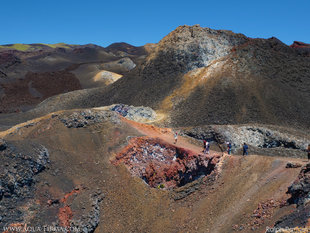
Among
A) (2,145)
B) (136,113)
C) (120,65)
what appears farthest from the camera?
(120,65)

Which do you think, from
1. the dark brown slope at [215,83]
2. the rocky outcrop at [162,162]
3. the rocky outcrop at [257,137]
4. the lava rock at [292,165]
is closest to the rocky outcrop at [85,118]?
the rocky outcrop at [162,162]

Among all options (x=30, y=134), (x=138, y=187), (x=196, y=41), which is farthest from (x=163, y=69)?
(x=138, y=187)

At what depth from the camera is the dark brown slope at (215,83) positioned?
3503cm

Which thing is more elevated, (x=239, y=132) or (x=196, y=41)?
(x=196, y=41)

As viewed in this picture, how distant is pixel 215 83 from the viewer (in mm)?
39594

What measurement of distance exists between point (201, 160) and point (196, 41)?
3061 centimetres

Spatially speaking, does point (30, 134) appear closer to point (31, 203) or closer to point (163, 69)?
point (31, 203)

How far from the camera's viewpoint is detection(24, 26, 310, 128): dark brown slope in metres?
35.0

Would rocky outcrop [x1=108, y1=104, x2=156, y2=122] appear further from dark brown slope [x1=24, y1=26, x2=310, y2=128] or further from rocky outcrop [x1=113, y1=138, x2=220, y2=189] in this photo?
rocky outcrop [x1=113, y1=138, x2=220, y2=189]

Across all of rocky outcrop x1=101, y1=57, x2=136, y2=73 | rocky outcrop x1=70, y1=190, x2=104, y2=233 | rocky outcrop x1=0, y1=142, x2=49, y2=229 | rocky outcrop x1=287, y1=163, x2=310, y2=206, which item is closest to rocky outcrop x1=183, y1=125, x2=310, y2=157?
rocky outcrop x1=287, y1=163, x2=310, y2=206

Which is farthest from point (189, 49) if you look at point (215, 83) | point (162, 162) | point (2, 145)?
point (2, 145)

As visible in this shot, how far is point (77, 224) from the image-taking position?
587 inches

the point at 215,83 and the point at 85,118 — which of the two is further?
the point at 215,83

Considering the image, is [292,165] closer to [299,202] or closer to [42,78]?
[299,202]
